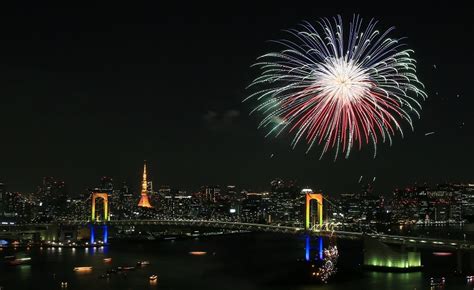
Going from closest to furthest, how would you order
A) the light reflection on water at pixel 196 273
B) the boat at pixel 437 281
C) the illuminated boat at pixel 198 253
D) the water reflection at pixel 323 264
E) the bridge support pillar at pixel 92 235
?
1. the boat at pixel 437 281
2. the light reflection on water at pixel 196 273
3. the water reflection at pixel 323 264
4. the illuminated boat at pixel 198 253
5. the bridge support pillar at pixel 92 235

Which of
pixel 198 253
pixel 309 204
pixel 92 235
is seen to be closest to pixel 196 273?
pixel 309 204

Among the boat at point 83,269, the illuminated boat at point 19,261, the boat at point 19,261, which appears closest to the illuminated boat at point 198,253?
the boat at point 83,269

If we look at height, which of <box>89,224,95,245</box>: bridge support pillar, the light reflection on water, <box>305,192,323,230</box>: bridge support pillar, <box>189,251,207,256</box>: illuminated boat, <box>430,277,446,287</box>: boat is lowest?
<box>189,251,207,256</box>: illuminated boat

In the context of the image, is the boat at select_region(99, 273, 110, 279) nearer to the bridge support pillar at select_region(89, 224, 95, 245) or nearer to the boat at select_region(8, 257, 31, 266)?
the boat at select_region(8, 257, 31, 266)

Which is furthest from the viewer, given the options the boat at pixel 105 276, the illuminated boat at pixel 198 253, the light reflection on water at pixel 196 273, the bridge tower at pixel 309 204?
the illuminated boat at pixel 198 253

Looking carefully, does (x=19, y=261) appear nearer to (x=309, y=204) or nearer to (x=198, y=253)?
(x=198, y=253)

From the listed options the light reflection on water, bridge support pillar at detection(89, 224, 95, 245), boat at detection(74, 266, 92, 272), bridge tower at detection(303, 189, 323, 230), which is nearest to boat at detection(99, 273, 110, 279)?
the light reflection on water

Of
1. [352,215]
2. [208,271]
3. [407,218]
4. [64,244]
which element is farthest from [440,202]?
[208,271]

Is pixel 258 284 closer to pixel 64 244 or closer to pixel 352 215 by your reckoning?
pixel 64 244

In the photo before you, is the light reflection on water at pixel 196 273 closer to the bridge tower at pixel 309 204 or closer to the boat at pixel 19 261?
the boat at pixel 19 261

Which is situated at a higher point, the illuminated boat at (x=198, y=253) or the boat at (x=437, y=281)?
the boat at (x=437, y=281)

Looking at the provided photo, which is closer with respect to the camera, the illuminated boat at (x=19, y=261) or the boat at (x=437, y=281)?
the boat at (x=437, y=281)
